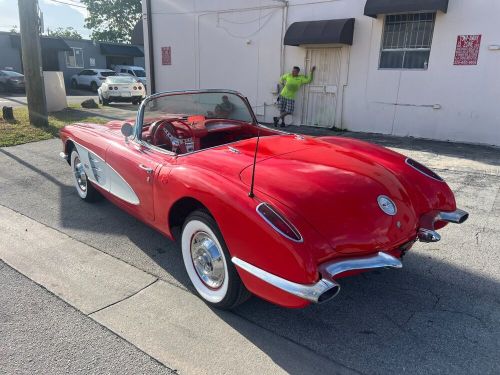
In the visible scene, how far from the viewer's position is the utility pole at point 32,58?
9.73 m

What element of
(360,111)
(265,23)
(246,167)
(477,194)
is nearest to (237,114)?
(246,167)

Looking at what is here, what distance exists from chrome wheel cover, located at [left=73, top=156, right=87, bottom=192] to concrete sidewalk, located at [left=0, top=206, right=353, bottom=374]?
3.64 feet

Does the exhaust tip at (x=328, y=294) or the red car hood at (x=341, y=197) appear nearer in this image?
the exhaust tip at (x=328, y=294)

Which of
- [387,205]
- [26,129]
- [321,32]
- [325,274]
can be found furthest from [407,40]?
[26,129]

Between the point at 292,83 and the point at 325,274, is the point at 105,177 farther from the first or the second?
the point at 292,83

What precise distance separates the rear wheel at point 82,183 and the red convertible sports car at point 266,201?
2.47 feet

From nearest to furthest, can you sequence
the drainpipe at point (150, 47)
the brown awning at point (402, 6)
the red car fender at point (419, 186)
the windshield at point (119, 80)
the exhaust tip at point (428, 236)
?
the exhaust tip at point (428, 236) → the red car fender at point (419, 186) → the brown awning at point (402, 6) → the drainpipe at point (150, 47) → the windshield at point (119, 80)

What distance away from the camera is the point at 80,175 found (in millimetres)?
4844

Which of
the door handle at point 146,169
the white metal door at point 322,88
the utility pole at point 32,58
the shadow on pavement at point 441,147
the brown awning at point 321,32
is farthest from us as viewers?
the white metal door at point 322,88

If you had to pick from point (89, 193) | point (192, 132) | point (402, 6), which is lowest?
point (89, 193)

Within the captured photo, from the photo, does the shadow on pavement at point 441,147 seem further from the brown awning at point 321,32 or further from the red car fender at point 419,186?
the red car fender at point 419,186

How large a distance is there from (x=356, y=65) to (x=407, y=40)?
1303 millimetres

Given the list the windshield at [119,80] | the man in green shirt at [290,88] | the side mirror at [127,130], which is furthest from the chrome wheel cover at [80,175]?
the windshield at [119,80]

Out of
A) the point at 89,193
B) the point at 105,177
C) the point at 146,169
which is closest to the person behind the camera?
the point at 146,169
